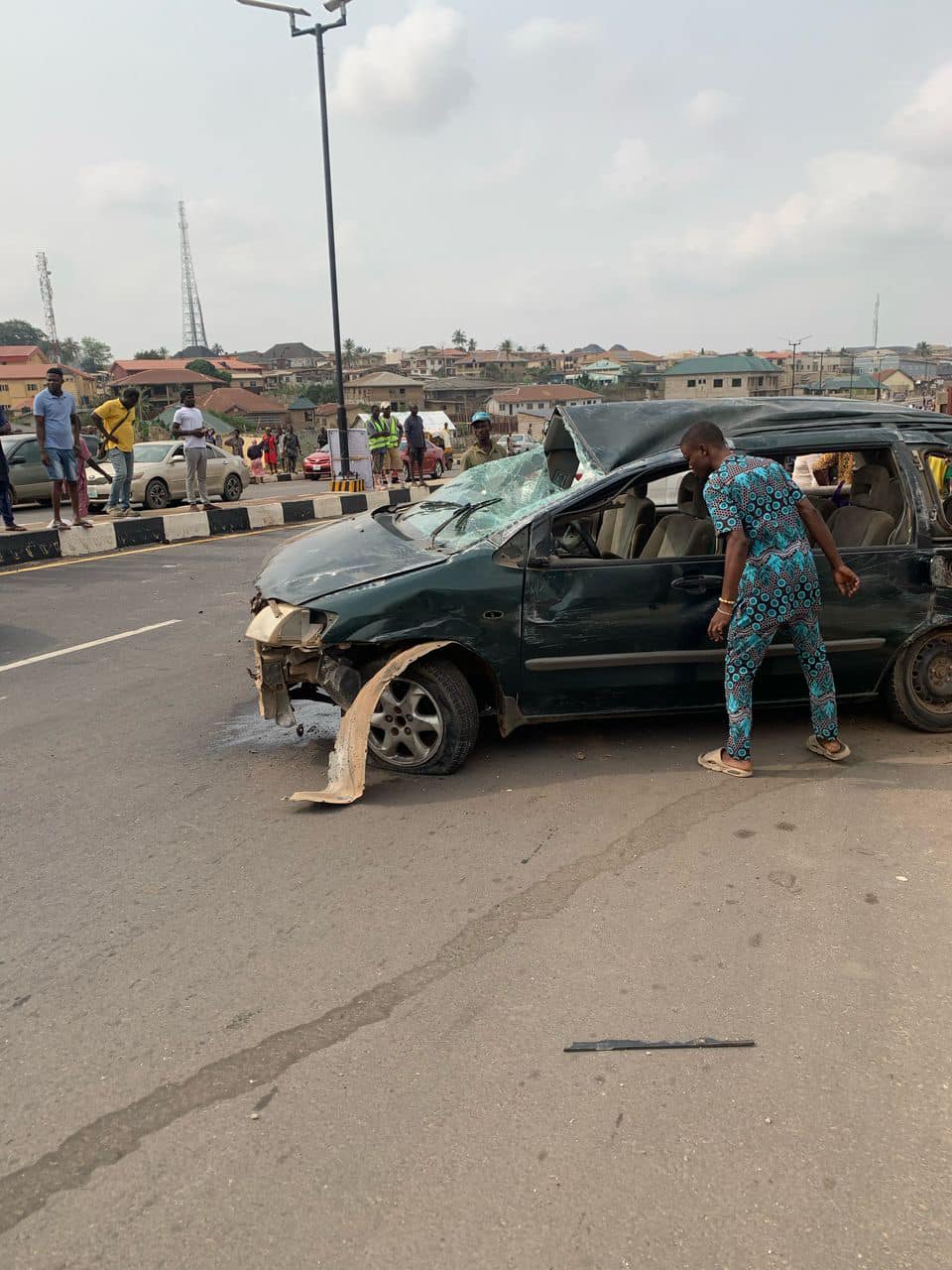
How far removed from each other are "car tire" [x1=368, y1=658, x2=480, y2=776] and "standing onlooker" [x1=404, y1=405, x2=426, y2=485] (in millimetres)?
17010

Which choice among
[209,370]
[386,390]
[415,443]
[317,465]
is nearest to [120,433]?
[415,443]

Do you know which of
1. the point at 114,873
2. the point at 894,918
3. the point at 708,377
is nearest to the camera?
the point at 894,918

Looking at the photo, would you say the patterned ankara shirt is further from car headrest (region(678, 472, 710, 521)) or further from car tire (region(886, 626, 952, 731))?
car tire (region(886, 626, 952, 731))

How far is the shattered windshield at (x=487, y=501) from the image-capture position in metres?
4.92

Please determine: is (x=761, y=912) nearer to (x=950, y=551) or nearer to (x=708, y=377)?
(x=950, y=551)

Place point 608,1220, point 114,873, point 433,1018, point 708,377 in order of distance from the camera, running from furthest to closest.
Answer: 1. point 708,377
2. point 114,873
3. point 433,1018
4. point 608,1220

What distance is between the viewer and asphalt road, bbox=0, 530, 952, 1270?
2080 millimetres

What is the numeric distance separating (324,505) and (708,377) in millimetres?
78981

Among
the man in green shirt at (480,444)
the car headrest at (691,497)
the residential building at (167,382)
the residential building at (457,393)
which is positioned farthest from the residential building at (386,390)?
the car headrest at (691,497)

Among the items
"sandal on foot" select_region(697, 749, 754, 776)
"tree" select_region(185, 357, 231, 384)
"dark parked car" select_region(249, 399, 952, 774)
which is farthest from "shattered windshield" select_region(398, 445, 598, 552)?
"tree" select_region(185, 357, 231, 384)

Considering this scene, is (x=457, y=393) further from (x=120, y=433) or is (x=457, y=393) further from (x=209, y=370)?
(x=120, y=433)

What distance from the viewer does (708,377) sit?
8888 centimetres

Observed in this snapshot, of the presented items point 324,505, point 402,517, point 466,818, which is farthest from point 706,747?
point 324,505

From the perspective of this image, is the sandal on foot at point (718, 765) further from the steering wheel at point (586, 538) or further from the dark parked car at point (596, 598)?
the steering wheel at point (586, 538)
